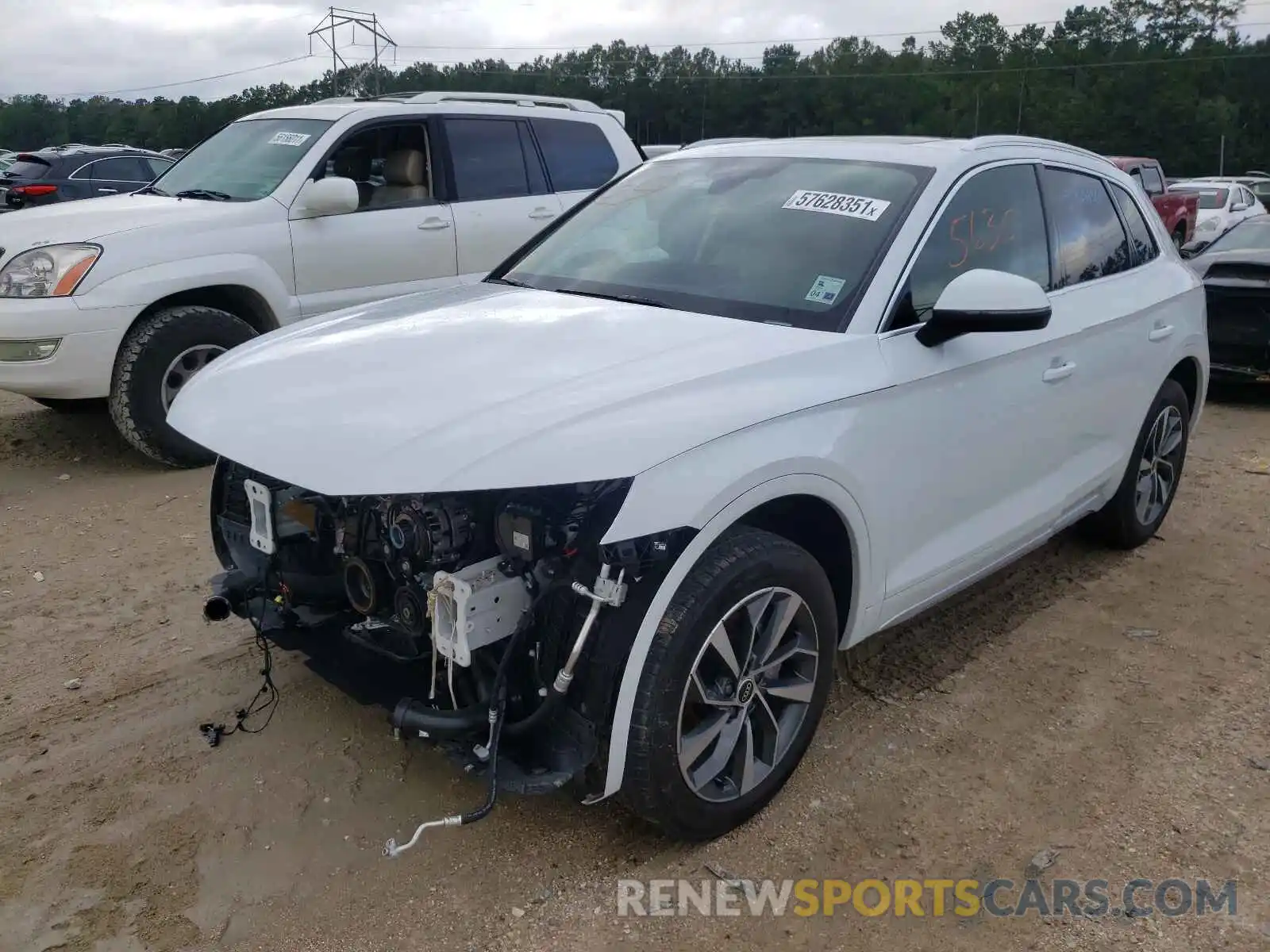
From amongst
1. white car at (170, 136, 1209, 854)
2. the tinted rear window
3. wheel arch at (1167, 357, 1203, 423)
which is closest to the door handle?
Result: white car at (170, 136, 1209, 854)

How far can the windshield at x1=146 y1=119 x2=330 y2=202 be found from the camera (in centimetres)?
667

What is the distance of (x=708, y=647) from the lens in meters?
2.71

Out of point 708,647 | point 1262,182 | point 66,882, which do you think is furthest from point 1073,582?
point 1262,182

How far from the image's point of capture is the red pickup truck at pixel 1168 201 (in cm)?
1811

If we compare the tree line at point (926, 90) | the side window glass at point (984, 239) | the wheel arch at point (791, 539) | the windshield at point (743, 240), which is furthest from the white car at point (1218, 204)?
the tree line at point (926, 90)

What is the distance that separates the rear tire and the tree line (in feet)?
160

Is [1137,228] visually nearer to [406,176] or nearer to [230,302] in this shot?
[406,176]

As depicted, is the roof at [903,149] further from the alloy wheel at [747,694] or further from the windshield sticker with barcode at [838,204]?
the alloy wheel at [747,694]

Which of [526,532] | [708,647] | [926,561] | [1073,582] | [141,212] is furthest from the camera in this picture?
[141,212]

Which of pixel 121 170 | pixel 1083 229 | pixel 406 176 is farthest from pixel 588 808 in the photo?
pixel 121 170

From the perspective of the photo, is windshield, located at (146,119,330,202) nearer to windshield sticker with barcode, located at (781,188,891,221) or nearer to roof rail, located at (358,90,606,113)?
roof rail, located at (358,90,606,113)

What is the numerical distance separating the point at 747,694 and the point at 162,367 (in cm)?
452

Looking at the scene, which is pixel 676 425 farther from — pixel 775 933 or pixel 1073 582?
pixel 1073 582

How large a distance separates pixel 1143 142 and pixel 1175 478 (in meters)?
58.1
